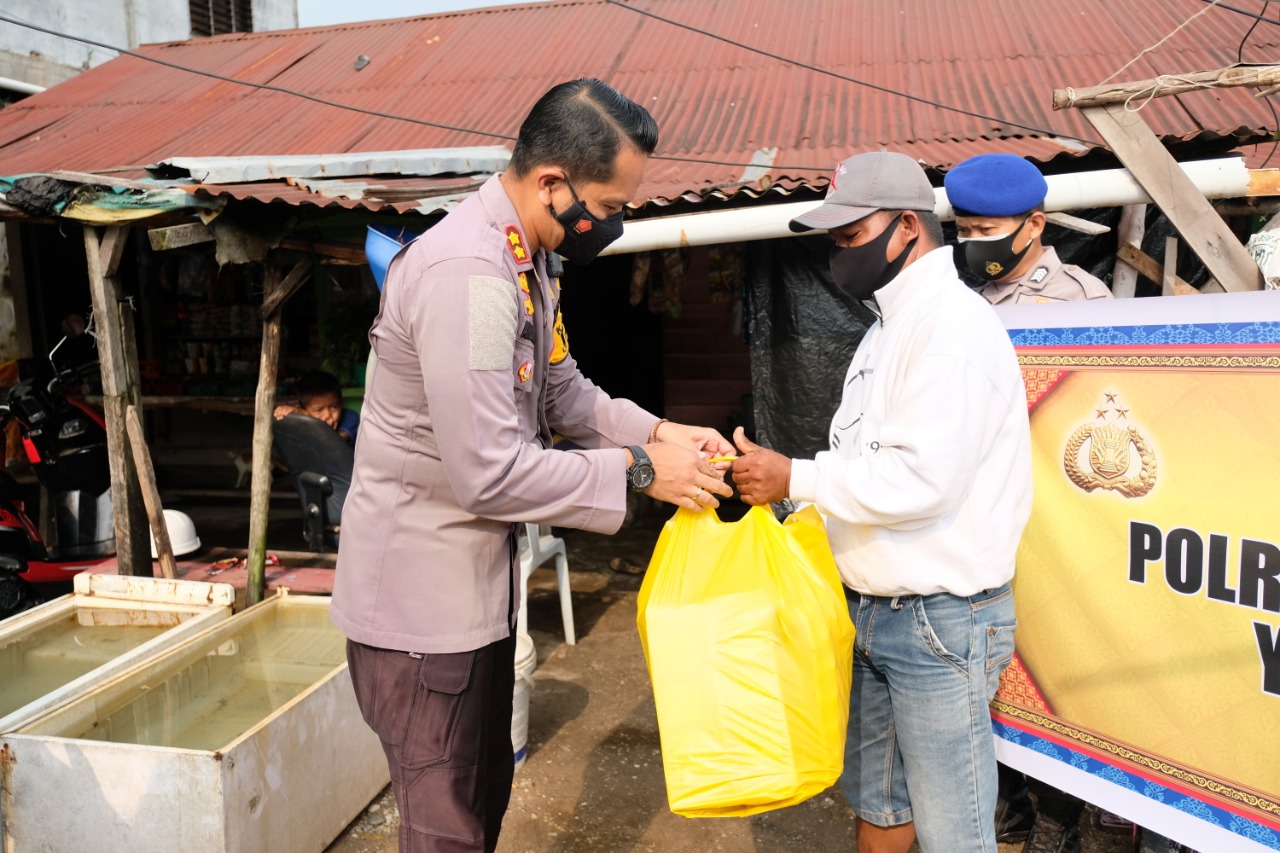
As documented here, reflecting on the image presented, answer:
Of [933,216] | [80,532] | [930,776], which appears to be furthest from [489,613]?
[80,532]

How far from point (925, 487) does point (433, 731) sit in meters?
1.08

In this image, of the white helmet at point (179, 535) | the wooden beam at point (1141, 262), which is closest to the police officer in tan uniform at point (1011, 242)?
the wooden beam at point (1141, 262)

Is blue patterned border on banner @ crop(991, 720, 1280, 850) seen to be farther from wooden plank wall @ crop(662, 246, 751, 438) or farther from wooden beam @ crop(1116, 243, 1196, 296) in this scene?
wooden plank wall @ crop(662, 246, 751, 438)

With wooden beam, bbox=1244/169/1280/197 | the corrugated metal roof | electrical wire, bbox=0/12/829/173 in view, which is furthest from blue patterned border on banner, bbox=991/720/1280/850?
electrical wire, bbox=0/12/829/173

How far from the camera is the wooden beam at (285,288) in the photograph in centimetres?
448

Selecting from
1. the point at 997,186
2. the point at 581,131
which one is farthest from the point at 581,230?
the point at 997,186

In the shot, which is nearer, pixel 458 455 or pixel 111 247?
pixel 458 455

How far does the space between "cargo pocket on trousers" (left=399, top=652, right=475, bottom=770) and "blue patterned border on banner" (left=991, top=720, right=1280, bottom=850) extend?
1.45 m

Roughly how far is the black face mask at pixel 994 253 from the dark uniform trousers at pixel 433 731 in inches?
82.0

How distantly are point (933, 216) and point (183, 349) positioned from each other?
9455 mm

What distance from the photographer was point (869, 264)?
1.91 m

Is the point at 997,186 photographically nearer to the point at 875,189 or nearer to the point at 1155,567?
the point at 875,189

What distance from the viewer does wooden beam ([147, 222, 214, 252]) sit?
4133 mm

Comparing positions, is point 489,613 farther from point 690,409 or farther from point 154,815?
point 690,409
